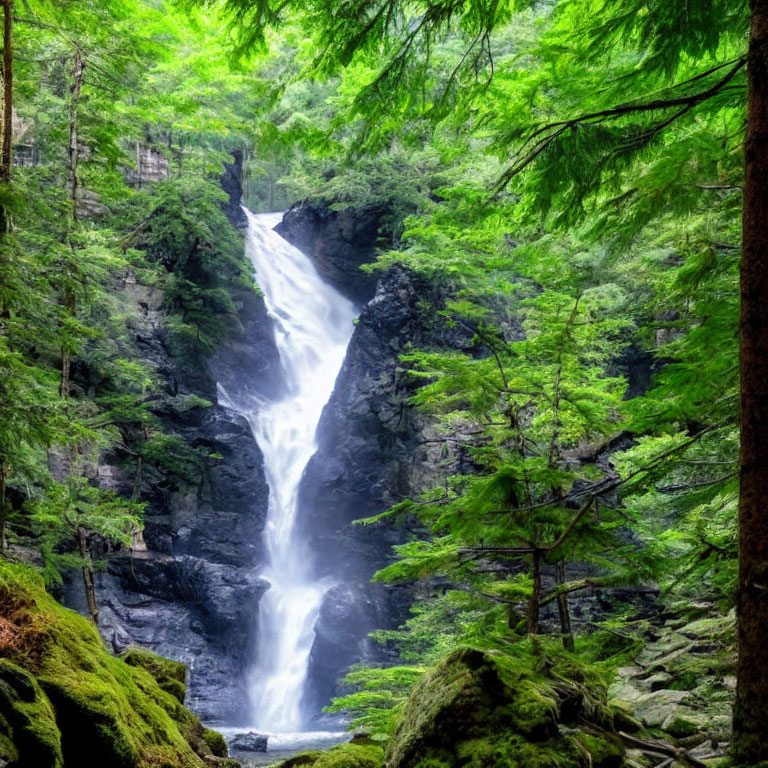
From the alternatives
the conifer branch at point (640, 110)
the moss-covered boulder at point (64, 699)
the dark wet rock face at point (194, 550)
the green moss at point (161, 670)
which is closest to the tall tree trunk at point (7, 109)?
the moss-covered boulder at point (64, 699)

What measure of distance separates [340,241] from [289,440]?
10.8m

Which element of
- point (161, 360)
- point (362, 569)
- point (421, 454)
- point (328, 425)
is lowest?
point (362, 569)

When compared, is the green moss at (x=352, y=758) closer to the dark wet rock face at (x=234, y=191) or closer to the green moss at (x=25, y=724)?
the green moss at (x=25, y=724)

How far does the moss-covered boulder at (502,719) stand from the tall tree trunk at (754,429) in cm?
89

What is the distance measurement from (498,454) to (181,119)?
1720cm

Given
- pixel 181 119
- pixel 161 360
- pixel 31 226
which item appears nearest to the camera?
pixel 31 226

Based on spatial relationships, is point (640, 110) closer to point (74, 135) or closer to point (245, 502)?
point (74, 135)

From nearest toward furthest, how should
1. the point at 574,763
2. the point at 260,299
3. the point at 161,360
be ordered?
the point at 574,763 → the point at 161,360 → the point at 260,299

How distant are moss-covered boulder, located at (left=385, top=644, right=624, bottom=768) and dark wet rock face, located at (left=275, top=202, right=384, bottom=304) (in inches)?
1045

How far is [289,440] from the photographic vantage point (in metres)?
24.8

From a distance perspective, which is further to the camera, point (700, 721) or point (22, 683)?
Result: point (700, 721)

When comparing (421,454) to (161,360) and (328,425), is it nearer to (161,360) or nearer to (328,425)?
(328,425)

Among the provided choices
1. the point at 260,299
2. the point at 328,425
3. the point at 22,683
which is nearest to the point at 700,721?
the point at 22,683

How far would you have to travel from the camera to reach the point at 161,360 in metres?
22.3
